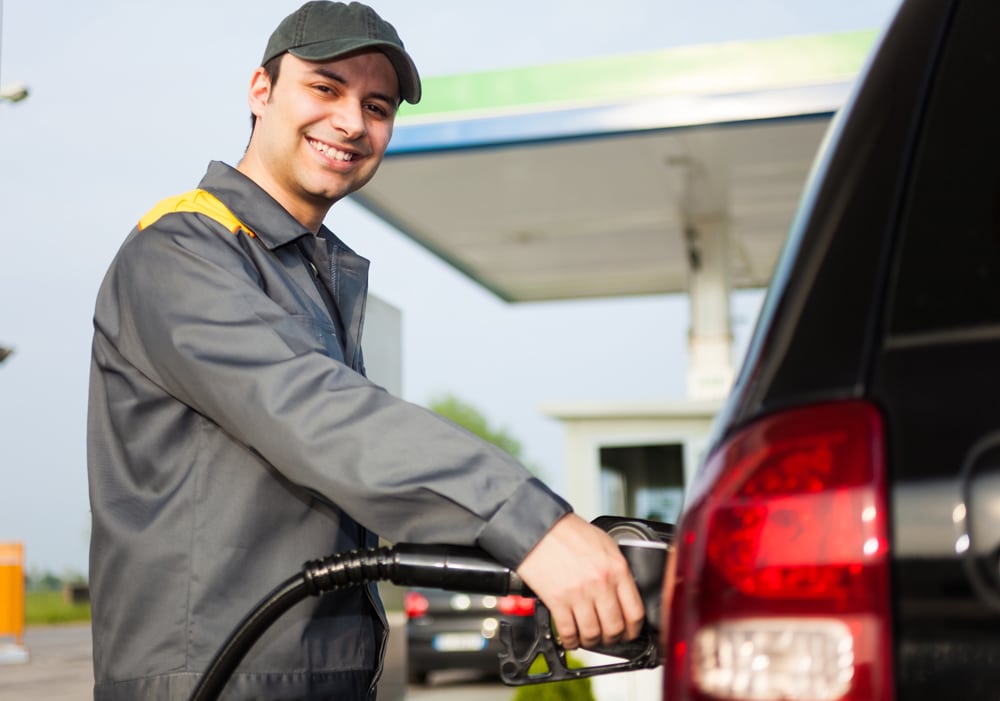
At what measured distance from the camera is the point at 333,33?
2.24 metres

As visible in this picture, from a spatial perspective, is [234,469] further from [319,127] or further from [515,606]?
[515,606]

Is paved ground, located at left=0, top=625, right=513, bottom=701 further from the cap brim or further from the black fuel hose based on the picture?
the black fuel hose

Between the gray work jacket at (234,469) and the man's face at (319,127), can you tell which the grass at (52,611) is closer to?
the man's face at (319,127)

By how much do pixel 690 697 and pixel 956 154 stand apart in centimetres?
58

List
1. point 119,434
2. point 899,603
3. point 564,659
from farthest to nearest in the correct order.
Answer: point 119,434 < point 564,659 < point 899,603

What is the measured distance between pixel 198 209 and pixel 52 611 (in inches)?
1367

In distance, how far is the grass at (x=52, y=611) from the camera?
1300 inches

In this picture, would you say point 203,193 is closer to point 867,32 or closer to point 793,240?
point 793,240

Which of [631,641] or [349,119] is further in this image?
[349,119]

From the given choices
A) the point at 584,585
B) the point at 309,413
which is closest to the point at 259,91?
the point at 309,413

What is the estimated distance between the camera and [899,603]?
114 cm

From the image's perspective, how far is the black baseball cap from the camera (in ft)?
7.32

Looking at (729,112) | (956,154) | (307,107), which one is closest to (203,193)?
(307,107)

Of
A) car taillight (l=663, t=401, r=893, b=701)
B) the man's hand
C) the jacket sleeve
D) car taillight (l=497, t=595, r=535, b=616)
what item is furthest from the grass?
car taillight (l=663, t=401, r=893, b=701)
